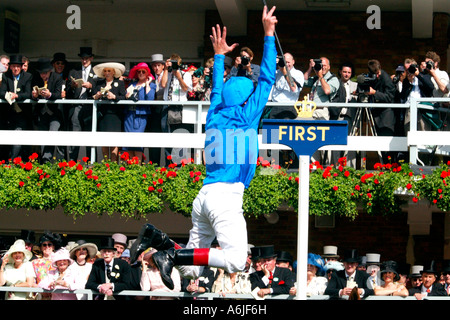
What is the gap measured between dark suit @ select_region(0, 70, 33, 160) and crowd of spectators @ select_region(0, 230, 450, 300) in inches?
81.5

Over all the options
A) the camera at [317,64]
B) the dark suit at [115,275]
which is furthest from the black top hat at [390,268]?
the dark suit at [115,275]

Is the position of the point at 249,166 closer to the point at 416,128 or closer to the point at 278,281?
the point at 278,281

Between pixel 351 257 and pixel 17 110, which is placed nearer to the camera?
pixel 351 257

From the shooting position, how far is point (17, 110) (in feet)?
46.5

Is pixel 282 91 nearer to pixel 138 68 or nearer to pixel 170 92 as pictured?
pixel 170 92

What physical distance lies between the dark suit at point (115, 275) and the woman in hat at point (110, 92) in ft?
8.74

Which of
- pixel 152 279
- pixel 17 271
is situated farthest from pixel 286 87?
pixel 17 271

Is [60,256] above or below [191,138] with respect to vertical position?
below

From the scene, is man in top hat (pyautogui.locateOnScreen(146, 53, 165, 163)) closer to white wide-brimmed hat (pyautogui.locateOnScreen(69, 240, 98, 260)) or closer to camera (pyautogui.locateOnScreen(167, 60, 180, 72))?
camera (pyautogui.locateOnScreen(167, 60, 180, 72))

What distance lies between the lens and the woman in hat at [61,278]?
11.9 metres

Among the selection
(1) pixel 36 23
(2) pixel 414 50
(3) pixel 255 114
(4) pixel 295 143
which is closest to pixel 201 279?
(4) pixel 295 143

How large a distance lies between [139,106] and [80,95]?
93 cm

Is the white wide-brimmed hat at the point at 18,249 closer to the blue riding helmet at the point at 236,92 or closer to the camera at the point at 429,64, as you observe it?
the blue riding helmet at the point at 236,92

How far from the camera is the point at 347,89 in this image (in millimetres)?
13781
